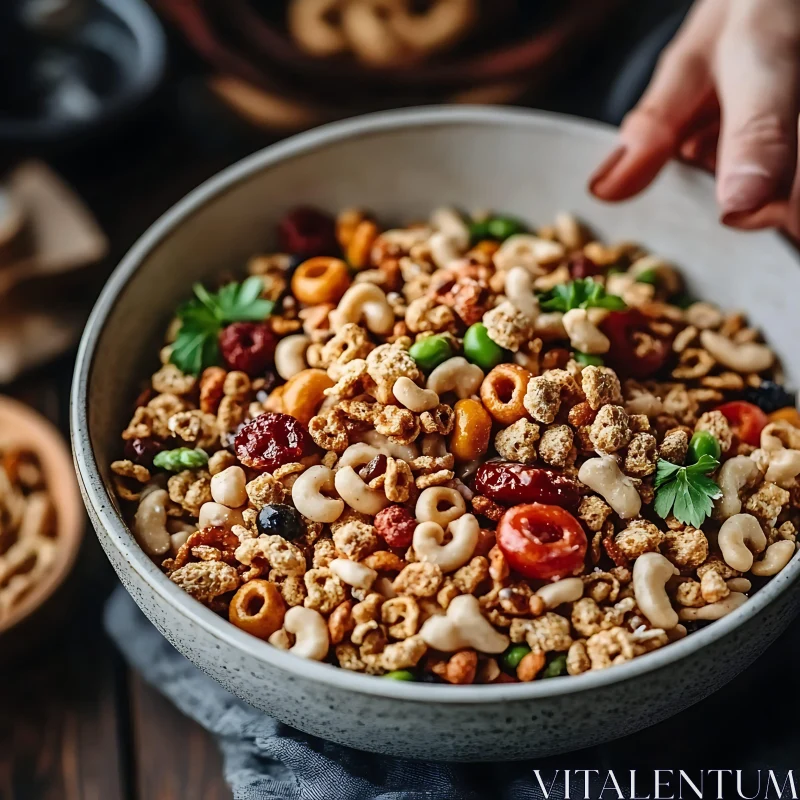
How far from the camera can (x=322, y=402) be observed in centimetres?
82

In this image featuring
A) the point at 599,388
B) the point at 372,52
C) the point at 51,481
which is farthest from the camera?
the point at 372,52

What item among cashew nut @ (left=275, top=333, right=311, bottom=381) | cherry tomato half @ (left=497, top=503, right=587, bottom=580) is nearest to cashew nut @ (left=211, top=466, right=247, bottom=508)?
cashew nut @ (left=275, top=333, right=311, bottom=381)

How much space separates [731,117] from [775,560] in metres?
0.40

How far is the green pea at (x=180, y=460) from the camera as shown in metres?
0.82

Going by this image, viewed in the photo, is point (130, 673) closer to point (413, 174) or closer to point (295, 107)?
point (413, 174)

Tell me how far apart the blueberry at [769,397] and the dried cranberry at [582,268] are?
0.18m

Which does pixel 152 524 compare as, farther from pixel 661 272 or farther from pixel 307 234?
pixel 661 272

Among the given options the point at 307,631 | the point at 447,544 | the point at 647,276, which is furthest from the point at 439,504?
the point at 647,276

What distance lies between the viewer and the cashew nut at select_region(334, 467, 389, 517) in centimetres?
76

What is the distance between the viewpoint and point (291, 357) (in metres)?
0.86

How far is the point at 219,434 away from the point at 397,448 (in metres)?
0.17

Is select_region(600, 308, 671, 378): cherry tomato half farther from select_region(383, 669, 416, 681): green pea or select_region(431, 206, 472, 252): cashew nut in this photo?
select_region(383, 669, 416, 681): green pea

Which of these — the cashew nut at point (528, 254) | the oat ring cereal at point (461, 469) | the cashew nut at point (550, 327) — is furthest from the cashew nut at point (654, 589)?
the cashew nut at point (528, 254)

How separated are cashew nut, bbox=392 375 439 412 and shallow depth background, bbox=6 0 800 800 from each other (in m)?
0.34
